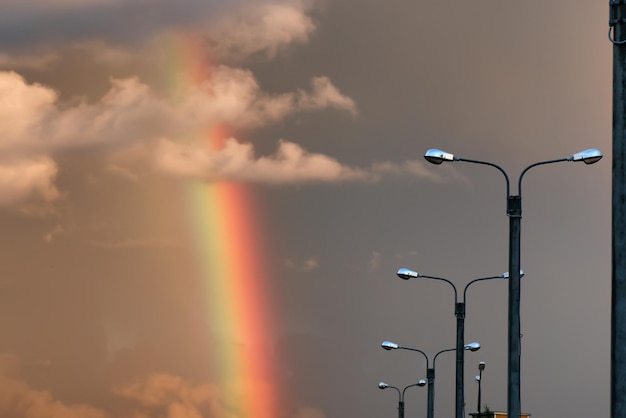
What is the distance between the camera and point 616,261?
2031 cm

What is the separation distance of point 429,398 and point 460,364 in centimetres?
1810

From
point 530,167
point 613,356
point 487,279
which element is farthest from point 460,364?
point 613,356

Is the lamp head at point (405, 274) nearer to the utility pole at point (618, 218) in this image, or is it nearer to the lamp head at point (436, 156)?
the lamp head at point (436, 156)

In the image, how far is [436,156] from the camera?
129 feet

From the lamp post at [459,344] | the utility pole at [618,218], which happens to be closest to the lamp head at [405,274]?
the lamp post at [459,344]

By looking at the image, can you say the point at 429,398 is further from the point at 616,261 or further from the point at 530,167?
the point at 616,261

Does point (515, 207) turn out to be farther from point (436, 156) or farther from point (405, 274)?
point (405, 274)

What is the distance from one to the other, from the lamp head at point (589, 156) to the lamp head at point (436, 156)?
394cm

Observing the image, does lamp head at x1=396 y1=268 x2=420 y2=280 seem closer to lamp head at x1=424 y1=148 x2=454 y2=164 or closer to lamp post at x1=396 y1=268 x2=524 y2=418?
lamp post at x1=396 y1=268 x2=524 y2=418

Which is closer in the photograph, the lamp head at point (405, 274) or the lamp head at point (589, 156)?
the lamp head at point (589, 156)

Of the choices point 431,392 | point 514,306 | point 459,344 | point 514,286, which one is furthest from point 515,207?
point 431,392

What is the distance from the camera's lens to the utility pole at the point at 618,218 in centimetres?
2023

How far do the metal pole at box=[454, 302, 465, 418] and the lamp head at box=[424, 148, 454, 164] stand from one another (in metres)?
18.1

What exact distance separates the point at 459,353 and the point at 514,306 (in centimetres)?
1677
